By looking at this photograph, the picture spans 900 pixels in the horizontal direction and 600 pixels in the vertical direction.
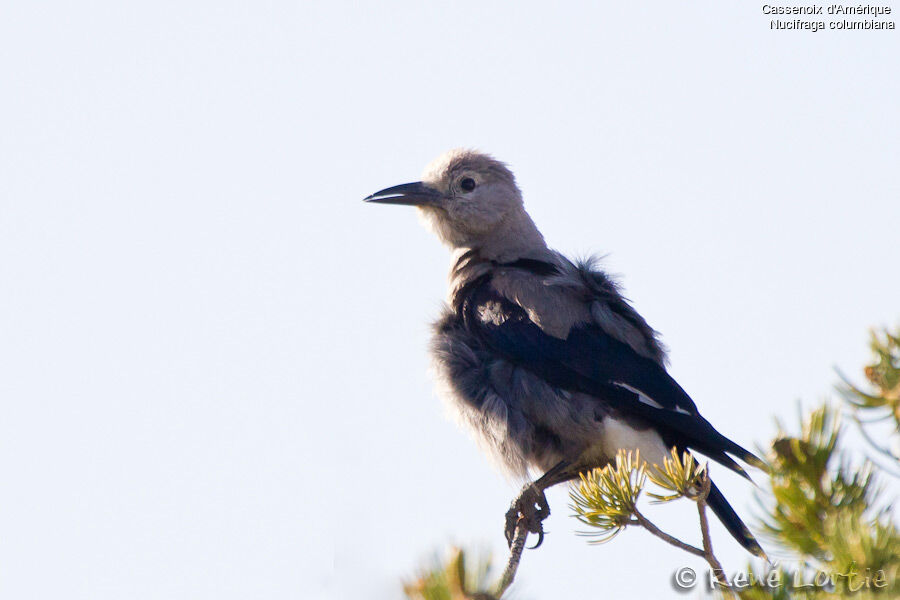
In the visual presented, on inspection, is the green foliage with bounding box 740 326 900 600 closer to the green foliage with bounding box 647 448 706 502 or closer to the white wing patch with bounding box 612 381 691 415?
the green foliage with bounding box 647 448 706 502

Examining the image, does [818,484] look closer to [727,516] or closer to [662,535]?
[662,535]

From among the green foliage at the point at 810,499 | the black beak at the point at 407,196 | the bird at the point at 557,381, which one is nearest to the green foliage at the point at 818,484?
the green foliage at the point at 810,499

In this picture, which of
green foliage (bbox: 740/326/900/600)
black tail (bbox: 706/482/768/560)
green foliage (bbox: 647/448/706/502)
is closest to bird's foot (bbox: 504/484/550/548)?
black tail (bbox: 706/482/768/560)

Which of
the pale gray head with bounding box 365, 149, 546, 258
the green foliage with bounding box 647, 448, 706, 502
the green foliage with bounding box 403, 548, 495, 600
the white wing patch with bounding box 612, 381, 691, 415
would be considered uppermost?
the pale gray head with bounding box 365, 149, 546, 258

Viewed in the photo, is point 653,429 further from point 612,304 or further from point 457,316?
point 457,316

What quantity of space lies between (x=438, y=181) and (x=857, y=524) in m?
3.85

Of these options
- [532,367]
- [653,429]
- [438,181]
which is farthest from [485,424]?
[438,181]

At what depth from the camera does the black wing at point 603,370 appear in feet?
12.6

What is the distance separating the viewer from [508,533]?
12.2 feet

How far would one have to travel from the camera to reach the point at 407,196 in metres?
5.00

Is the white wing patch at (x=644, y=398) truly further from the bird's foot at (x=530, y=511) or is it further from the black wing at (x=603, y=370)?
the bird's foot at (x=530, y=511)

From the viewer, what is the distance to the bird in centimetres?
384

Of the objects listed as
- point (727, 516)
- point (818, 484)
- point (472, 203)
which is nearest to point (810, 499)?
point (818, 484)

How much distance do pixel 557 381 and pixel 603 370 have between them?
19 cm
